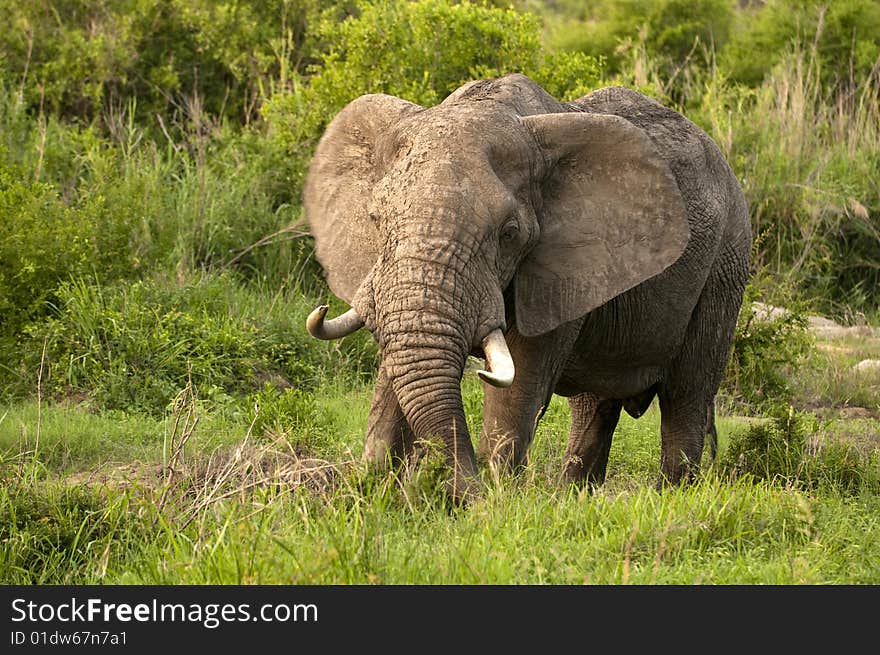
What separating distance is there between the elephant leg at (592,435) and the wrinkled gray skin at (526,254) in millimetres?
95

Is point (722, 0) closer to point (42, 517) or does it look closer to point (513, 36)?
point (513, 36)

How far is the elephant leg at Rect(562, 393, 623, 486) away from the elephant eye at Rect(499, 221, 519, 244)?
2.03m

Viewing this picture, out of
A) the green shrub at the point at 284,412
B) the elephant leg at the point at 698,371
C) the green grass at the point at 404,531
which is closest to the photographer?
the green grass at the point at 404,531

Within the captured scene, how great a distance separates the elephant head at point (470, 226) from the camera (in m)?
4.97

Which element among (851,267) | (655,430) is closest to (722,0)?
(851,267)

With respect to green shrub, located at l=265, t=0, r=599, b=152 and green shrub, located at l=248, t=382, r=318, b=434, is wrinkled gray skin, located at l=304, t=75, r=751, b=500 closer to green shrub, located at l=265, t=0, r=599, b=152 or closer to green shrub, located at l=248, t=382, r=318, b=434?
green shrub, located at l=248, t=382, r=318, b=434

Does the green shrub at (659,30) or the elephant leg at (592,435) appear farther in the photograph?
the green shrub at (659,30)

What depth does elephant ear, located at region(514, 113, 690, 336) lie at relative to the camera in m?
5.50

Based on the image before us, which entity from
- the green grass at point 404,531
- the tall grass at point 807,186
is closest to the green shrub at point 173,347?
the green grass at point 404,531

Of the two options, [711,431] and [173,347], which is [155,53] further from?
[711,431]

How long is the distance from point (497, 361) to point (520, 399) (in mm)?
586

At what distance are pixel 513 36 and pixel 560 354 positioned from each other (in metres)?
4.87

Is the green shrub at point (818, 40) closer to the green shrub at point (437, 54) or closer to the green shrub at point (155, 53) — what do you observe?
the green shrub at point (155, 53)

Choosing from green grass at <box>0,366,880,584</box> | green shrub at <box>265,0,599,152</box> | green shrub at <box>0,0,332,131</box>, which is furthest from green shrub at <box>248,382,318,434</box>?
green shrub at <box>0,0,332,131</box>
